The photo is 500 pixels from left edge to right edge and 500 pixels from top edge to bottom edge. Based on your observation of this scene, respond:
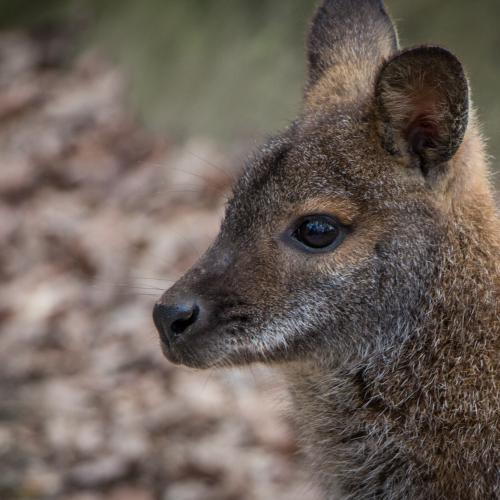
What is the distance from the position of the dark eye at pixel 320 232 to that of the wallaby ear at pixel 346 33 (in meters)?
1.11

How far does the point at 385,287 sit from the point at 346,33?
154 centimetres

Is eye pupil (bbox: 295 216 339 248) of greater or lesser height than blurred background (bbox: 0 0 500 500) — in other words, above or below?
above

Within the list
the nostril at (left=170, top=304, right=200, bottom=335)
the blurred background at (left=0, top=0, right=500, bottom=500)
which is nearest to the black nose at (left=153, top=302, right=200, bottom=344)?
the nostril at (left=170, top=304, right=200, bottom=335)

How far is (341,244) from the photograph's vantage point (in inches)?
167

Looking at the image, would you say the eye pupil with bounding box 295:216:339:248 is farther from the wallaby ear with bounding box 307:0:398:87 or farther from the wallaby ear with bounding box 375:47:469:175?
the wallaby ear with bounding box 307:0:398:87

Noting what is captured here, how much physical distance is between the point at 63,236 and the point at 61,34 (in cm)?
495

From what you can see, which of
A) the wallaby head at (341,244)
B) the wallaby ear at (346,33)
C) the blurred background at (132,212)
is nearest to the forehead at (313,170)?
the wallaby head at (341,244)

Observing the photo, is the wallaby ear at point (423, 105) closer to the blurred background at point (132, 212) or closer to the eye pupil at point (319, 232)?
the eye pupil at point (319, 232)

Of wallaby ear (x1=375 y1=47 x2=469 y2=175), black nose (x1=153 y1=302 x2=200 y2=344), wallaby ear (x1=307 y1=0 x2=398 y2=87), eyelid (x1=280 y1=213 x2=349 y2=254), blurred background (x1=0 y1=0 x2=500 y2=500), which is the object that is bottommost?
blurred background (x1=0 y1=0 x2=500 y2=500)

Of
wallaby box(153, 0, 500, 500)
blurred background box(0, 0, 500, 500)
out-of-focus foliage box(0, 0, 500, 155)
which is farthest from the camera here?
out-of-focus foliage box(0, 0, 500, 155)

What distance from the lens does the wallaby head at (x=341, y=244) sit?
423 cm

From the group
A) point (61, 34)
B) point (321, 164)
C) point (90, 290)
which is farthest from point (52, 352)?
point (61, 34)

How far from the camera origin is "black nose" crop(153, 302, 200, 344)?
4.27 meters

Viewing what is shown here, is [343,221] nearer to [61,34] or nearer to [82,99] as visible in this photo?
[82,99]
